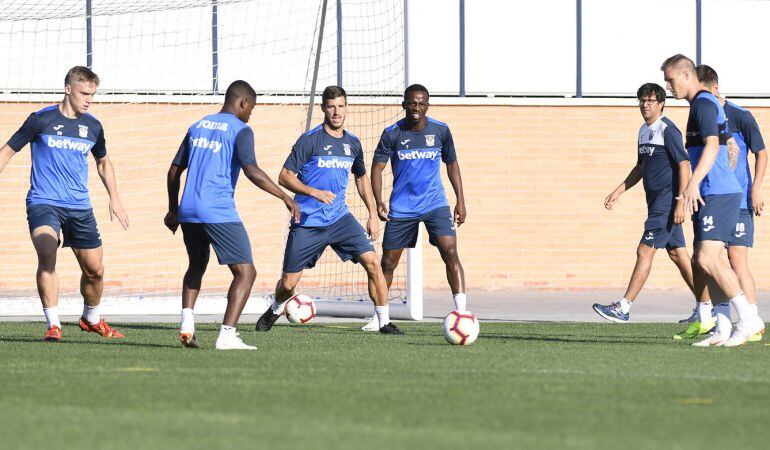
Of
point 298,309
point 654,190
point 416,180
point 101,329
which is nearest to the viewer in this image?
point 101,329

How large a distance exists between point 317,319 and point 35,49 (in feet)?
21.8

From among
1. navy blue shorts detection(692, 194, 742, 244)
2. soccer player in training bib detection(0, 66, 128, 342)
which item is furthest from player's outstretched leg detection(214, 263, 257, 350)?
navy blue shorts detection(692, 194, 742, 244)

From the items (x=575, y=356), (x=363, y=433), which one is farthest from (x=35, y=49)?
(x=363, y=433)

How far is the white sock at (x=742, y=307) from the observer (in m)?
8.95

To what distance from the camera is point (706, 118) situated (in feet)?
29.0

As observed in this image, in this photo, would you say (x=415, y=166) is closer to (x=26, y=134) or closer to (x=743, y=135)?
(x=743, y=135)

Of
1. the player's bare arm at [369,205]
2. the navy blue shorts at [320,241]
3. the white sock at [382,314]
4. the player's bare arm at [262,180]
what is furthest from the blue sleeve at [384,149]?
the player's bare arm at [262,180]

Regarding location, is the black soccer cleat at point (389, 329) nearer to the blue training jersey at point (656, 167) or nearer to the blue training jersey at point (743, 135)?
the blue training jersey at point (656, 167)

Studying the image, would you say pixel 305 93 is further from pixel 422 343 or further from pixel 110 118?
pixel 422 343

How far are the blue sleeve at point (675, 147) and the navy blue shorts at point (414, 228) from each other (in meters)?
2.03

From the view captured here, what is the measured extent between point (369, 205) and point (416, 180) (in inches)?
24.7

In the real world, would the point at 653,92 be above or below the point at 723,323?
above

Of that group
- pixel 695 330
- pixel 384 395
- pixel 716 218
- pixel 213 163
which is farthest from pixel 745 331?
pixel 213 163

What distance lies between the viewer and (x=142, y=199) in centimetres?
1725
